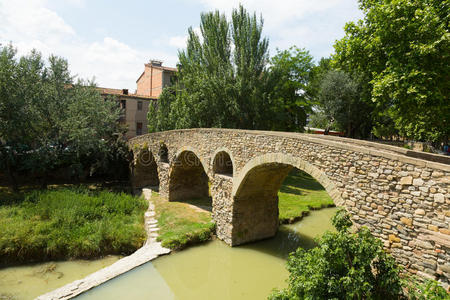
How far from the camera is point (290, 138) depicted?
813 centimetres

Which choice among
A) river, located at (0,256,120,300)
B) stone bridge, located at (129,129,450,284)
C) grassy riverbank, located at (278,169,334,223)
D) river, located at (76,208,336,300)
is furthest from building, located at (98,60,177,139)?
river, located at (76,208,336,300)

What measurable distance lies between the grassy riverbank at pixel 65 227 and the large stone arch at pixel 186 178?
113 inches

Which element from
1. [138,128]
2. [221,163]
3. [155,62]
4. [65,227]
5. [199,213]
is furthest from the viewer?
[155,62]

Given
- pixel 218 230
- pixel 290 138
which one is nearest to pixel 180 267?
pixel 218 230

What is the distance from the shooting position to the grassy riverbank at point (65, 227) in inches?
378

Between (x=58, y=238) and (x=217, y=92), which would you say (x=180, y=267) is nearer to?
(x=58, y=238)

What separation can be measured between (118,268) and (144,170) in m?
11.6

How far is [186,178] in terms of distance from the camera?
54.0 ft

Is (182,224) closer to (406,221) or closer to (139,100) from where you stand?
(406,221)

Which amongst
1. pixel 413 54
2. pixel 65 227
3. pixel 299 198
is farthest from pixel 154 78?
pixel 413 54

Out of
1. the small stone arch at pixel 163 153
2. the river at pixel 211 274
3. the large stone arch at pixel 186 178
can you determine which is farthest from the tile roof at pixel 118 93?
the river at pixel 211 274

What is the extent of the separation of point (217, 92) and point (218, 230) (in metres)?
10.5

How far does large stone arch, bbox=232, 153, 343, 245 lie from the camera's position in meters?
9.54

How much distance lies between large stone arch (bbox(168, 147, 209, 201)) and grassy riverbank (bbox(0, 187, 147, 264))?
286cm
